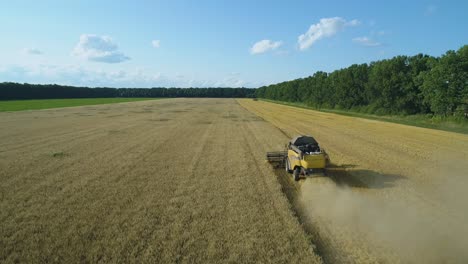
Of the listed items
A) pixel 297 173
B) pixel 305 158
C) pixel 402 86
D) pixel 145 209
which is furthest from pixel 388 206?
pixel 402 86

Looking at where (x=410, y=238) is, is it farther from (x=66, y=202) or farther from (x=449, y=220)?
(x=66, y=202)

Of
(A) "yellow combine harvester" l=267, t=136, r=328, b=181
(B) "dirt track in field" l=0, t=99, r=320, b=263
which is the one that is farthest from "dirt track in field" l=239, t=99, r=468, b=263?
(B) "dirt track in field" l=0, t=99, r=320, b=263

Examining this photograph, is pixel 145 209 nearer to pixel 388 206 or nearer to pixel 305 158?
pixel 305 158

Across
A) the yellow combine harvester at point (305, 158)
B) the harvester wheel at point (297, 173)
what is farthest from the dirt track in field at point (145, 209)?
the yellow combine harvester at point (305, 158)

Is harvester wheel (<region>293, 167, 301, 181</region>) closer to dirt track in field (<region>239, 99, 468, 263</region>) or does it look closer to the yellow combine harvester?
the yellow combine harvester

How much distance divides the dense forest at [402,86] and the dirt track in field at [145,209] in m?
25.8

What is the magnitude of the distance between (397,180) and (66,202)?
40.6ft

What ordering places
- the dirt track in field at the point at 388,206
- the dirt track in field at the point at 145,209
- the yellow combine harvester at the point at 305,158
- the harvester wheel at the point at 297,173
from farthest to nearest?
the harvester wheel at the point at 297,173, the yellow combine harvester at the point at 305,158, the dirt track in field at the point at 388,206, the dirt track in field at the point at 145,209

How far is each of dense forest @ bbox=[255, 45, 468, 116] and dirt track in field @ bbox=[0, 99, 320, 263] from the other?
2580 centimetres

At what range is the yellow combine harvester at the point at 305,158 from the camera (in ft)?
39.7

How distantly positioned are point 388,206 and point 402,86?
127 feet

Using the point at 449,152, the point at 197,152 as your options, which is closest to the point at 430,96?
the point at 449,152

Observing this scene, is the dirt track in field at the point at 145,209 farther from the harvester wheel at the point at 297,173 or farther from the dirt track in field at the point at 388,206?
the harvester wheel at the point at 297,173

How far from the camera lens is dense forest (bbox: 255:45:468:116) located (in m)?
33.3
